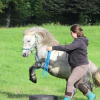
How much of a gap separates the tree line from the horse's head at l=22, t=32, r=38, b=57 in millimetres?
38379

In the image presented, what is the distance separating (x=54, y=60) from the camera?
7.32 metres

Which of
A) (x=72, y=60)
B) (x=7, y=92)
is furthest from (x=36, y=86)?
(x=72, y=60)

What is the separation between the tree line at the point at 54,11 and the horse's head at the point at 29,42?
38.4 meters

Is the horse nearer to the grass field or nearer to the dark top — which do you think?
the grass field

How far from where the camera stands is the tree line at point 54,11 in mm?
45469

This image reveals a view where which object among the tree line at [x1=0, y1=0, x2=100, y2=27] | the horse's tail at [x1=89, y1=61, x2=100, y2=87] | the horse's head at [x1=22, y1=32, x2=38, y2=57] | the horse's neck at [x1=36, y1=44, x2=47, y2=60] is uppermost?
the tree line at [x1=0, y1=0, x2=100, y2=27]

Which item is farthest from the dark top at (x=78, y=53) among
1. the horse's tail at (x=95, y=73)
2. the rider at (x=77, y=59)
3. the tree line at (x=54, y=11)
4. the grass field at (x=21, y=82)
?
the tree line at (x=54, y=11)

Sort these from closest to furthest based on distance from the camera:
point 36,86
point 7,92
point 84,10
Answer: point 7,92 < point 36,86 < point 84,10

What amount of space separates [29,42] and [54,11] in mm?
41756

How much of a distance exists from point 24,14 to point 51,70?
A: 5123cm

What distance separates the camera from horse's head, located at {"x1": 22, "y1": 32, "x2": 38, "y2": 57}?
23.6 ft

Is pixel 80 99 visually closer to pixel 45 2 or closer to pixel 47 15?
pixel 45 2

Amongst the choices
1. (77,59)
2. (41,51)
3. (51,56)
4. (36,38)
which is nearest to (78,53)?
(77,59)

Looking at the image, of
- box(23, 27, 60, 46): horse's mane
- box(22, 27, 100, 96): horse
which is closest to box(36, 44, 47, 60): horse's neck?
box(22, 27, 100, 96): horse
